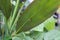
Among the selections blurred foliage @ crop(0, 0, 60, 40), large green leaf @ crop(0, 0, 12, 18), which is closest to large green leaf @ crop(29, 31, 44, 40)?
blurred foliage @ crop(0, 0, 60, 40)

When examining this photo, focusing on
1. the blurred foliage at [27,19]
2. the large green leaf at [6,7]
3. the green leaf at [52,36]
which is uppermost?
the large green leaf at [6,7]

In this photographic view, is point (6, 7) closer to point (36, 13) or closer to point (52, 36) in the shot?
point (36, 13)

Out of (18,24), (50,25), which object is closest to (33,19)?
(18,24)

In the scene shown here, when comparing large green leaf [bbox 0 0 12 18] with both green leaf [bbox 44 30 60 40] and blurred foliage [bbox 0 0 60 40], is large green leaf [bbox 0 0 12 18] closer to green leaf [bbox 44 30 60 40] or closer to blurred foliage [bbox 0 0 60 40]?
blurred foliage [bbox 0 0 60 40]

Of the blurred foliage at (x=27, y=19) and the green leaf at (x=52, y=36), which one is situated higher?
the blurred foliage at (x=27, y=19)

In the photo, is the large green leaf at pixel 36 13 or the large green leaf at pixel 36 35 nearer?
the large green leaf at pixel 36 13

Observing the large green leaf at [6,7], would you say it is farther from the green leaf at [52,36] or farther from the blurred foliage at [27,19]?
the green leaf at [52,36]

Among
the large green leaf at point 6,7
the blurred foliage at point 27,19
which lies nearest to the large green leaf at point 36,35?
the blurred foliage at point 27,19

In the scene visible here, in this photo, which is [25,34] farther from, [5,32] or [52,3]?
[52,3]
